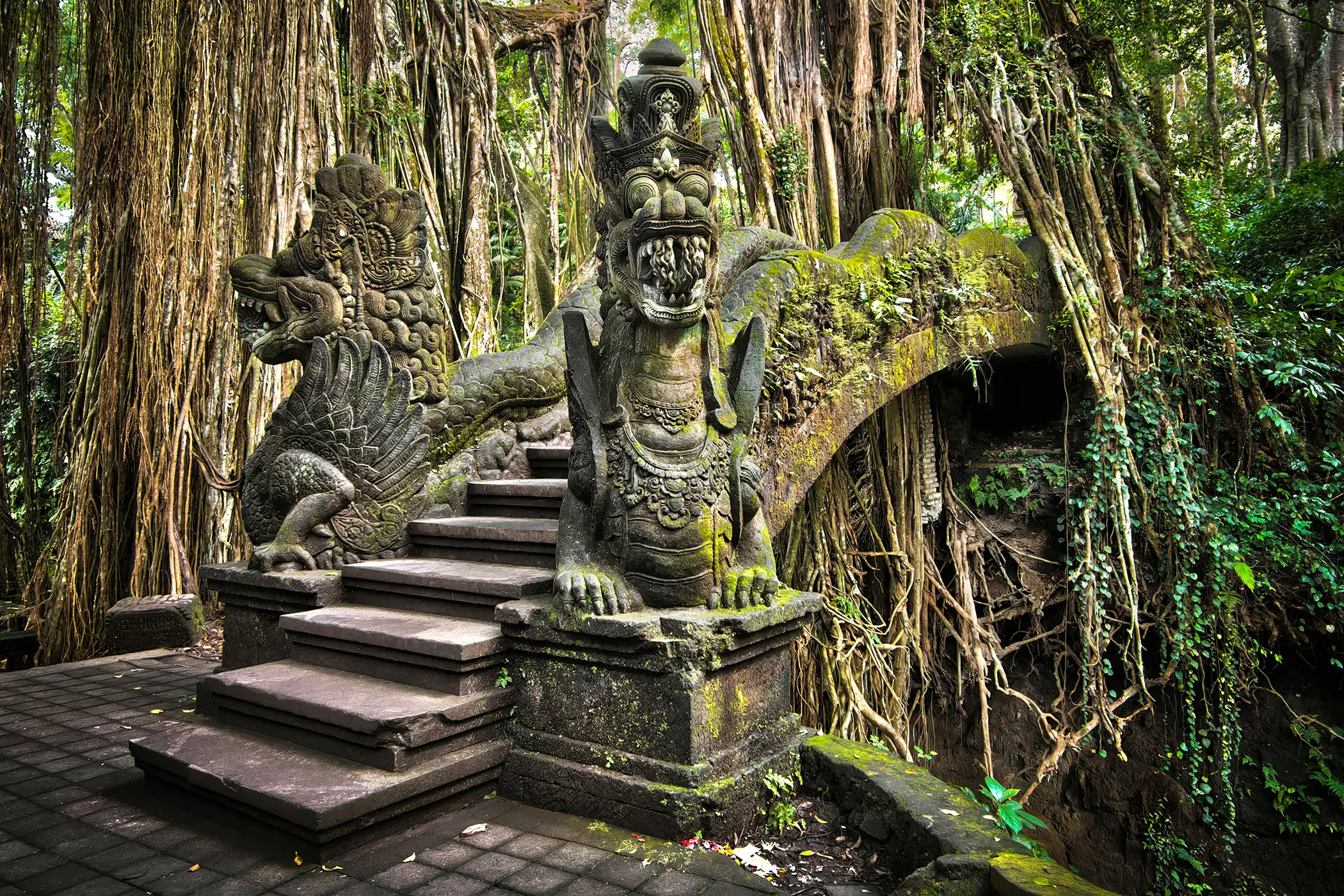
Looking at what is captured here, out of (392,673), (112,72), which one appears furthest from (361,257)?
(112,72)

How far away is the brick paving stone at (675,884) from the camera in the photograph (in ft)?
6.75

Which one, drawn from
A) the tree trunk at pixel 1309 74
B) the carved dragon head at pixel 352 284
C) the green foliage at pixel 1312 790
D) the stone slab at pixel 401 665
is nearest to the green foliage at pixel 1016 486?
the green foliage at pixel 1312 790

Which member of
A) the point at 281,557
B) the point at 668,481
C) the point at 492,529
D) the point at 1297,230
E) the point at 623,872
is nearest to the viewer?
the point at 623,872

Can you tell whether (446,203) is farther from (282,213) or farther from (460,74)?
(282,213)

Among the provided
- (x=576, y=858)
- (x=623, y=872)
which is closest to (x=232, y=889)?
(x=576, y=858)

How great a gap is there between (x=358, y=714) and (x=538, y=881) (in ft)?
2.60

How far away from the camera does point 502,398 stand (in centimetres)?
418

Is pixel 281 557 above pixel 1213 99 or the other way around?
the other way around

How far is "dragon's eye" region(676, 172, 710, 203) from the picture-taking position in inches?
100

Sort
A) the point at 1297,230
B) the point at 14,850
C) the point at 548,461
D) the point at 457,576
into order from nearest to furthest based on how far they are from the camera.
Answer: the point at 14,850 → the point at 457,576 → the point at 548,461 → the point at 1297,230

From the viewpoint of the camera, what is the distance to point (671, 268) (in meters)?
2.48

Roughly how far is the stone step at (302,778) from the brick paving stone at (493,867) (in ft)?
1.04

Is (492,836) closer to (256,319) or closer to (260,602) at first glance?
(260,602)

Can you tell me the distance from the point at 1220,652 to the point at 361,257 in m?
5.05
